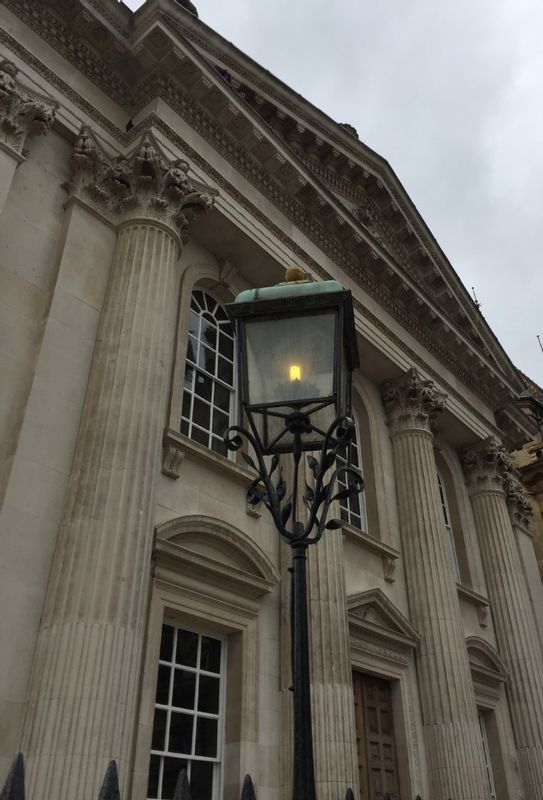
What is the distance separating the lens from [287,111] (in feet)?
47.3

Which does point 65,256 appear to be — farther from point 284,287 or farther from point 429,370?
point 429,370

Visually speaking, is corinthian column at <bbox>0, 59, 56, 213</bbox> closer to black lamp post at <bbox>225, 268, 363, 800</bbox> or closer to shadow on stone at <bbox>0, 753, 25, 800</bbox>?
black lamp post at <bbox>225, 268, 363, 800</bbox>

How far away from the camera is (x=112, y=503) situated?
7.48 m

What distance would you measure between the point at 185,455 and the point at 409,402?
706 centimetres

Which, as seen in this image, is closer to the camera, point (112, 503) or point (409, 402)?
point (112, 503)

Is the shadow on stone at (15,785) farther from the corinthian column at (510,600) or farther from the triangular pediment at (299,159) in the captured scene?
the corinthian column at (510,600)

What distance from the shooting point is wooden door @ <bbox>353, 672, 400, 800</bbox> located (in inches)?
410

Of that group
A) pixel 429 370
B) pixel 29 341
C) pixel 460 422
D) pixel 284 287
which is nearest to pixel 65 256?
pixel 29 341

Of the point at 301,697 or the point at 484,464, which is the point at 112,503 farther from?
the point at 484,464

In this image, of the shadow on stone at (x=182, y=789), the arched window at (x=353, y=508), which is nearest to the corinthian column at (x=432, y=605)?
the arched window at (x=353, y=508)

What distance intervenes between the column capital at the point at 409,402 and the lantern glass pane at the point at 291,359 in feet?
35.0

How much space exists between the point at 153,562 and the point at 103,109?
6.72 metres

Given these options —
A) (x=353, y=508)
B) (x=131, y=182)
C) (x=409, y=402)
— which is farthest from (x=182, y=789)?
(x=409, y=402)

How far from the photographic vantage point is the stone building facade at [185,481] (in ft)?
22.9
